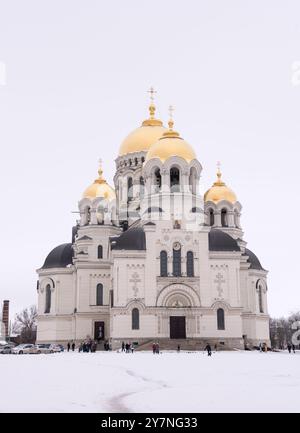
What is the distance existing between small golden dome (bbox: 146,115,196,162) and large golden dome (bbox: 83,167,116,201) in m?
7.46

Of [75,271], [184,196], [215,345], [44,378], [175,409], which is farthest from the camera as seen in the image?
[75,271]

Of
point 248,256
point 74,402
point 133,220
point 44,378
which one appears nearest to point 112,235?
point 133,220

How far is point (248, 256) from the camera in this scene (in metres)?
53.8

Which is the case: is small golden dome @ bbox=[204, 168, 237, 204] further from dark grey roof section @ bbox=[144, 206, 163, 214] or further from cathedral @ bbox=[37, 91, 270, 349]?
dark grey roof section @ bbox=[144, 206, 163, 214]

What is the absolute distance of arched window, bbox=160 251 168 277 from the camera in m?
45.7

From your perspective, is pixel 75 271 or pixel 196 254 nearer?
pixel 196 254

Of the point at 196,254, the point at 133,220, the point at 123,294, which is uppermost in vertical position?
the point at 133,220

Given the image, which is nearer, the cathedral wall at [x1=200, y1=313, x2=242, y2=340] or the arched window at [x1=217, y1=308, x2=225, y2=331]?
the cathedral wall at [x1=200, y1=313, x2=242, y2=340]

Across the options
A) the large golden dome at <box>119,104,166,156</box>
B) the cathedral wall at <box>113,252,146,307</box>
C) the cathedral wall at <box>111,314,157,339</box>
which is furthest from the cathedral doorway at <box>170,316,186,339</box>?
the large golden dome at <box>119,104,166,156</box>

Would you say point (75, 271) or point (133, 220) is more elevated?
point (133, 220)

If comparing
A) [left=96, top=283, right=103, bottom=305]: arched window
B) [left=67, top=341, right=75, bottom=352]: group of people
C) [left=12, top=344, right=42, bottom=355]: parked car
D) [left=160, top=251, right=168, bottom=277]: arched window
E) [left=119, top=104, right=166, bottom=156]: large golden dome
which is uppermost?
[left=119, top=104, right=166, bottom=156]: large golden dome
